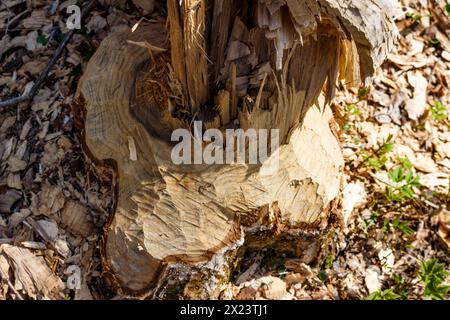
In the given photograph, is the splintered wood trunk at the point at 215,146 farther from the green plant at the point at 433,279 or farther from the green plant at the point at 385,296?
the green plant at the point at 433,279

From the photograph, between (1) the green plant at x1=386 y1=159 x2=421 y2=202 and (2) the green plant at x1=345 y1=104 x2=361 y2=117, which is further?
(2) the green plant at x1=345 y1=104 x2=361 y2=117

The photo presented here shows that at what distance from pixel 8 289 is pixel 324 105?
1.41 m

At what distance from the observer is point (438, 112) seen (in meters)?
2.74

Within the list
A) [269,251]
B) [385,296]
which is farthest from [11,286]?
[385,296]

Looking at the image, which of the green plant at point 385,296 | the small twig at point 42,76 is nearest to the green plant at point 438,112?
the green plant at point 385,296

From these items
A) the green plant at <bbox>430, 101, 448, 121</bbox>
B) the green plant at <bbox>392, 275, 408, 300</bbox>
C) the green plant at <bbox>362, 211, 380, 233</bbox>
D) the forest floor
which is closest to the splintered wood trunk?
the forest floor

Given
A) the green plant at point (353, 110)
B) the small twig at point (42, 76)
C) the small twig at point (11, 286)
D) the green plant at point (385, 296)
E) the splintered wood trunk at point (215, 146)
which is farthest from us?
the green plant at point (353, 110)

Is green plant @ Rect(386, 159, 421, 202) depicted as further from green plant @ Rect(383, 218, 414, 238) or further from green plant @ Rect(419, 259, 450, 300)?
green plant @ Rect(419, 259, 450, 300)

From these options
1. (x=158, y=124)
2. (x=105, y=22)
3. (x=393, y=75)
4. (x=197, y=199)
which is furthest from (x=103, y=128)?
(x=393, y=75)

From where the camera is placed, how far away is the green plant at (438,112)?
8.91 feet

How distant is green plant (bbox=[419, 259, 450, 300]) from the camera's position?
2342mm

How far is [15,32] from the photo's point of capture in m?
2.64

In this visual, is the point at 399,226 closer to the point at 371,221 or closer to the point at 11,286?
the point at 371,221

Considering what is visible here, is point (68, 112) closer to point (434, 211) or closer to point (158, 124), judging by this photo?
point (158, 124)
